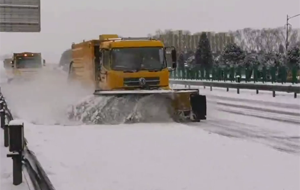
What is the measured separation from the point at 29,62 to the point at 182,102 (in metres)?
24.4

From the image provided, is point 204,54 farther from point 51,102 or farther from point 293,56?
point 51,102

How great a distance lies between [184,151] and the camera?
9.72m

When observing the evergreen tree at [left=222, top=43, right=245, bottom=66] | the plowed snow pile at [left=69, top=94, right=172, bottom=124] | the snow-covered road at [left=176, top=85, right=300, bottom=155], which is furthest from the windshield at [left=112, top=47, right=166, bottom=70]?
the evergreen tree at [left=222, top=43, right=245, bottom=66]

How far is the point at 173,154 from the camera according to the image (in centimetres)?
938

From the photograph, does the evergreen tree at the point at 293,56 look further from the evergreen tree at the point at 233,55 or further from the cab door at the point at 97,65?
the cab door at the point at 97,65

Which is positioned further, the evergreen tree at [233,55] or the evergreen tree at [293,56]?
the evergreen tree at [233,55]

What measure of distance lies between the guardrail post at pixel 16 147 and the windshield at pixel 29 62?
30430 millimetres

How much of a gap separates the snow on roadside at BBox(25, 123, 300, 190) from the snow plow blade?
2594mm

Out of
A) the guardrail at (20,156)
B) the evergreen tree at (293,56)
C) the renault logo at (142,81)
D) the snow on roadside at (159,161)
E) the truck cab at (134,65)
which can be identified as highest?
the evergreen tree at (293,56)

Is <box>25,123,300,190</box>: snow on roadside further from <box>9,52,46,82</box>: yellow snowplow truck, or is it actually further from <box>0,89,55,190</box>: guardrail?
<box>9,52,46,82</box>: yellow snowplow truck

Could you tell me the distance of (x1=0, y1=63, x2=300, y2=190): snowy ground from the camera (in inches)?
288

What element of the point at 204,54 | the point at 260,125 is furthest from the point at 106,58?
the point at 204,54

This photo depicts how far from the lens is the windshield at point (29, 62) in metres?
37.5

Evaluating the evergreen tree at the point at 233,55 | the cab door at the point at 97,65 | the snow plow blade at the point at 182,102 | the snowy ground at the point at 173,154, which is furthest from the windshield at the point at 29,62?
the evergreen tree at the point at 233,55
